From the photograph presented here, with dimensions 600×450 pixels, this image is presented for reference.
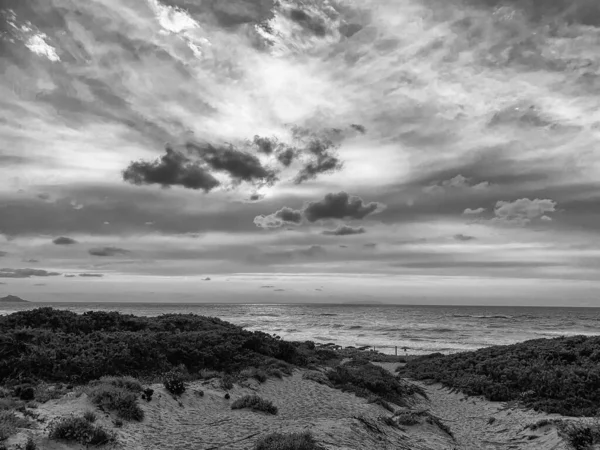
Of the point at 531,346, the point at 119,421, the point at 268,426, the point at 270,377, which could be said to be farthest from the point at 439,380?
the point at 119,421

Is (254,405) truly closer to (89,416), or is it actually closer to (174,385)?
(174,385)

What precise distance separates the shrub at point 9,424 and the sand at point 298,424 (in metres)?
0.25

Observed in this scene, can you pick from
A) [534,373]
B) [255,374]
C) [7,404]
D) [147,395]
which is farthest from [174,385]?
[534,373]

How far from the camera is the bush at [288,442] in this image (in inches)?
443

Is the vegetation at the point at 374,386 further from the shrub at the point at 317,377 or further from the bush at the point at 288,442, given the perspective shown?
the bush at the point at 288,442

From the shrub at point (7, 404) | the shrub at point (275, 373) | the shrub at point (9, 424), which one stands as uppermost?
the shrub at point (9, 424)

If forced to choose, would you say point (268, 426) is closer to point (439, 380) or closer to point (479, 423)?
point (479, 423)

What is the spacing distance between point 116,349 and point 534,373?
80.2 feet

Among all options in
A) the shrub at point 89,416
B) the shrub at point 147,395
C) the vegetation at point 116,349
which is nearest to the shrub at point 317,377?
the vegetation at point 116,349

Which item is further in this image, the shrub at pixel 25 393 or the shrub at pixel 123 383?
the shrub at pixel 123 383

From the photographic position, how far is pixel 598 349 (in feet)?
90.5

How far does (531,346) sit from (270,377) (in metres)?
22.6

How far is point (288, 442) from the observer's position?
448 inches

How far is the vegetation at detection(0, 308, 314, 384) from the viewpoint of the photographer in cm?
1848
